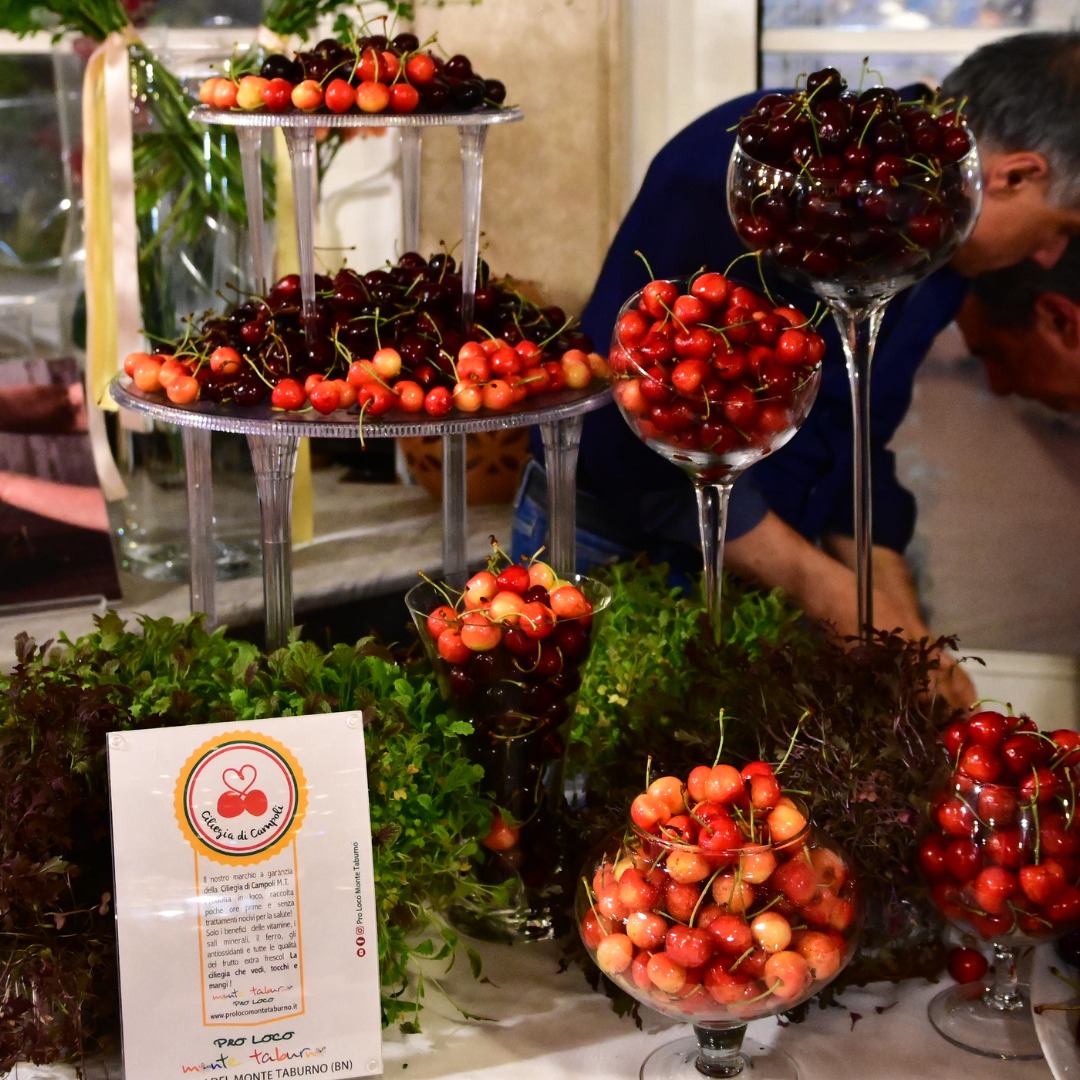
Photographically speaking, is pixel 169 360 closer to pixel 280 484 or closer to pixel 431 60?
pixel 280 484

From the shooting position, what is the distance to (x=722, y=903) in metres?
0.83

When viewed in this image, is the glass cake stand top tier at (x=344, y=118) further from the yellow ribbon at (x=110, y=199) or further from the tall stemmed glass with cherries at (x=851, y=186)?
the yellow ribbon at (x=110, y=199)

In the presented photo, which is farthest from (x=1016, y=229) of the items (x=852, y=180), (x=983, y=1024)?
(x=983, y=1024)

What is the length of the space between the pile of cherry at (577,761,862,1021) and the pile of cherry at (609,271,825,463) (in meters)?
0.28

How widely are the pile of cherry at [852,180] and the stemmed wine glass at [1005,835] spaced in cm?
36

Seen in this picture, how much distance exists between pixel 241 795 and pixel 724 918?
1.05 feet

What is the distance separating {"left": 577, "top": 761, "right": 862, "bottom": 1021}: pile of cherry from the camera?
0.83 metres

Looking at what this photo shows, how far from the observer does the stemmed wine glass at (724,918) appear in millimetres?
833

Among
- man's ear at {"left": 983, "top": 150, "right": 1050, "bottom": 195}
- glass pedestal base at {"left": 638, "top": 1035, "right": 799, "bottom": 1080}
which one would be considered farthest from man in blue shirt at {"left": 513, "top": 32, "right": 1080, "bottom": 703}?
glass pedestal base at {"left": 638, "top": 1035, "right": 799, "bottom": 1080}

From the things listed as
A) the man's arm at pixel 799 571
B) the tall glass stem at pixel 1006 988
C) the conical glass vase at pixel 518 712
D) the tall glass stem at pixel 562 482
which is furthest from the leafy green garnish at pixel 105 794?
the man's arm at pixel 799 571

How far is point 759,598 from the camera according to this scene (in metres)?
1.32

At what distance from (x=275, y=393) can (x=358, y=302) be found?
0.12 m

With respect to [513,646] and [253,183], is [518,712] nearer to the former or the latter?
[513,646]

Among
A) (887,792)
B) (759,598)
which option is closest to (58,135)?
(759,598)
